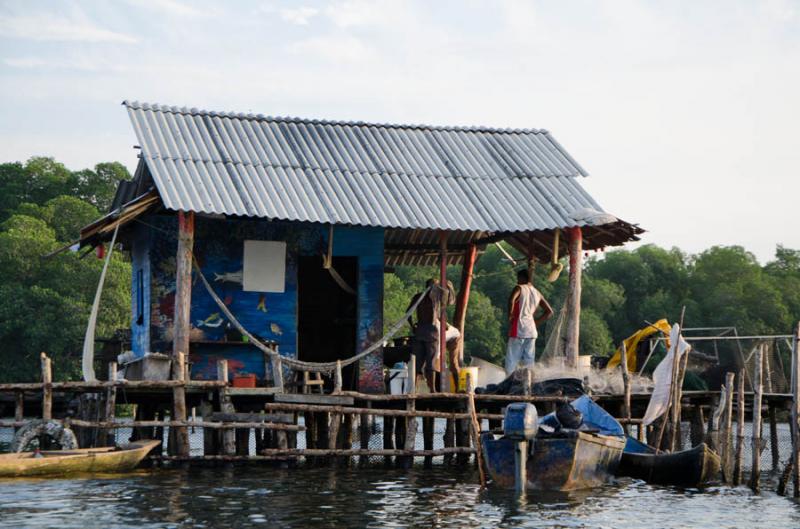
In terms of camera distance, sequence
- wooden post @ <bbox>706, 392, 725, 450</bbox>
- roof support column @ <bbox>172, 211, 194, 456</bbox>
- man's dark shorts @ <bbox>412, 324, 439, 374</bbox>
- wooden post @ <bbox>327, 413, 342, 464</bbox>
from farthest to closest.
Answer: man's dark shorts @ <bbox>412, 324, 439, 374</bbox>, wooden post @ <bbox>706, 392, 725, 450</bbox>, wooden post @ <bbox>327, 413, 342, 464</bbox>, roof support column @ <bbox>172, 211, 194, 456</bbox>

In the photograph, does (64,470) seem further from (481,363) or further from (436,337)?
(481,363)

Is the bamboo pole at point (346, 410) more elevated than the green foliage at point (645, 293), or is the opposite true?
the green foliage at point (645, 293)

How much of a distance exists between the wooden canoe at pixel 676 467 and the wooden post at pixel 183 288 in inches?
316

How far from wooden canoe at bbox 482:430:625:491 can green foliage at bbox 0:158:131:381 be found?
87.5ft

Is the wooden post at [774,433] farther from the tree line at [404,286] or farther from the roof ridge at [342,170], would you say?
the tree line at [404,286]

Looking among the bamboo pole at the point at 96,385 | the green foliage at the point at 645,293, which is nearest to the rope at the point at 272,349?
the bamboo pole at the point at 96,385

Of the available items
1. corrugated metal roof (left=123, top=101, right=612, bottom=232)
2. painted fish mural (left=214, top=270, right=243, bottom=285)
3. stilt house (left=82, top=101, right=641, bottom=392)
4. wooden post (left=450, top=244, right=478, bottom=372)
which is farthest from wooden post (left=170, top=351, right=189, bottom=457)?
wooden post (left=450, top=244, right=478, bottom=372)

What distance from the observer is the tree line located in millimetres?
47031

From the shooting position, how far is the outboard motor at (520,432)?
1864 centimetres

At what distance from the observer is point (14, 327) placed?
47000 mm

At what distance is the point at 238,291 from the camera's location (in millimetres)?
21938

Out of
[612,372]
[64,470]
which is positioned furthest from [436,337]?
[64,470]

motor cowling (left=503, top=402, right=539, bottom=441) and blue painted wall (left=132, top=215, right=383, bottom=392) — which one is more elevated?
blue painted wall (left=132, top=215, right=383, bottom=392)

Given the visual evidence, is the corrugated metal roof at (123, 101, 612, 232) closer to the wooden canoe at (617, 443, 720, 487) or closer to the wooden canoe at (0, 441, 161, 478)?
the wooden canoe at (0, 441, 161, 478)
